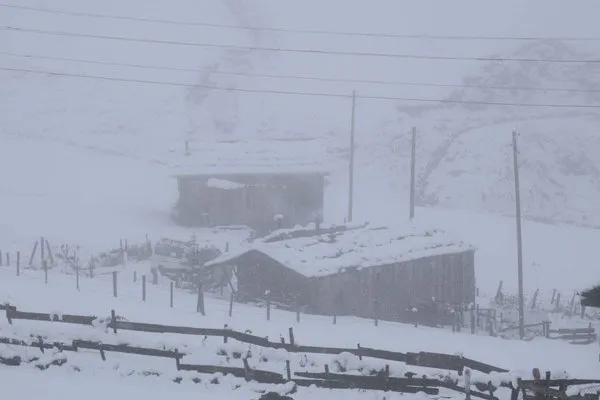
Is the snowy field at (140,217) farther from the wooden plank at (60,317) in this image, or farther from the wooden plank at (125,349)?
the wooden plank at (125,349)

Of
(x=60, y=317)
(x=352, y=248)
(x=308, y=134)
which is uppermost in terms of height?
(x=308, y=134)

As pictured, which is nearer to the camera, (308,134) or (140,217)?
(140,217)

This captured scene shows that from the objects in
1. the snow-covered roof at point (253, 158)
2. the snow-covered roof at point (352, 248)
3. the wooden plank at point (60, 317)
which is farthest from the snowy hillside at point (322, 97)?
the wooden plank at point (60, 317)

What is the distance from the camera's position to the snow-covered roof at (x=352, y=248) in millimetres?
26734

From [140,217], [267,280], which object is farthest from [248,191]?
[267,280]

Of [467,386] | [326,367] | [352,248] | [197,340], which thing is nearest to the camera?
[467,386]

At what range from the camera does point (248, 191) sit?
45.4 metres

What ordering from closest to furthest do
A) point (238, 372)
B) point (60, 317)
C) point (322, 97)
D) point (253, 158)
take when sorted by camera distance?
1. point (238, 372)
2. point (60, 317)
3. point (253, 158)
4. point (322, 97)

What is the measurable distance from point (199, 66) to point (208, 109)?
12.3 metres

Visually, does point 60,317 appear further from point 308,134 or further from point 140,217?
point 308,134

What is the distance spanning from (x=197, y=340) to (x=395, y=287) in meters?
13.9

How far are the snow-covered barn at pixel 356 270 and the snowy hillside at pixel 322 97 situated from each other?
32.1m

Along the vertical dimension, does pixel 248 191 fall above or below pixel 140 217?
above

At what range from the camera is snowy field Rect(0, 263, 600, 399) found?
13.9 metres
